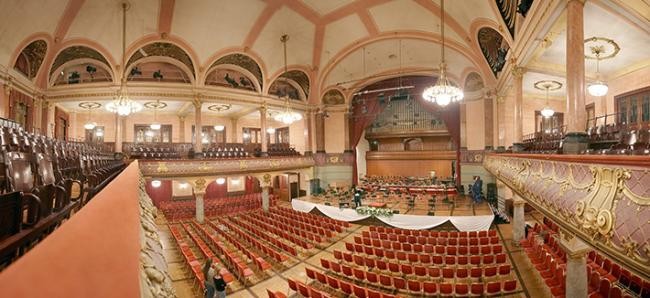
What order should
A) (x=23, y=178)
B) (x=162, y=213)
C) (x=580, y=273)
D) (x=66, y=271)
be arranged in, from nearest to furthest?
(x=66, y=271) → (x=23, y=178) → (x=580, y=273) → (x=162, y=213)

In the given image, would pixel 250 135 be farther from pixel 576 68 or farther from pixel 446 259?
pixel 576 68

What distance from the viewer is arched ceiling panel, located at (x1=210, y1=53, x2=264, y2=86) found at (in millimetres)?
15080

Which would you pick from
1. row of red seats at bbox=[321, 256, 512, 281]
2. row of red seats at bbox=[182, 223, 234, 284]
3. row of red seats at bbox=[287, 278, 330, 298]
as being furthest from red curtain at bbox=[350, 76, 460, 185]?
row of red seats at bbox=[287, 278, 330, 298]

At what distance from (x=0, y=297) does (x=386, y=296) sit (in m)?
6.38

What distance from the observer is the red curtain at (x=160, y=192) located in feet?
60.4

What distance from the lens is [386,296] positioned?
5914 mm

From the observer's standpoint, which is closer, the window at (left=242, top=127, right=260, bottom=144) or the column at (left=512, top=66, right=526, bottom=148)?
the column at (left=512, top=66, right=526, bottom=148)

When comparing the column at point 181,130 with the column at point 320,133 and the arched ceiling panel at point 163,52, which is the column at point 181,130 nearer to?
the arched ceiling panel at point 163,52

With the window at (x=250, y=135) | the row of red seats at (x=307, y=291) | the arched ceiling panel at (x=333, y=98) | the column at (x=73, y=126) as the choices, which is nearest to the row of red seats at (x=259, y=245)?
the row of red seats at (x=307, y=291)

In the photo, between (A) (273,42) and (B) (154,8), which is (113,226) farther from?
(A) (273,42)

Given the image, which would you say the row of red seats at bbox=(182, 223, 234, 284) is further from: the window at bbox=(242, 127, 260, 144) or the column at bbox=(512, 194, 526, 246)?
the window at bbox=(242, 127, 260, 144)

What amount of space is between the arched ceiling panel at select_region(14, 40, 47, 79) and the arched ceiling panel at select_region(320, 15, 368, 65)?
37.1ft

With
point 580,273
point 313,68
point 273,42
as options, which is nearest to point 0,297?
point 580,273

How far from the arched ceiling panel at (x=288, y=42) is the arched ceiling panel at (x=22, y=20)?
24.5 ft
